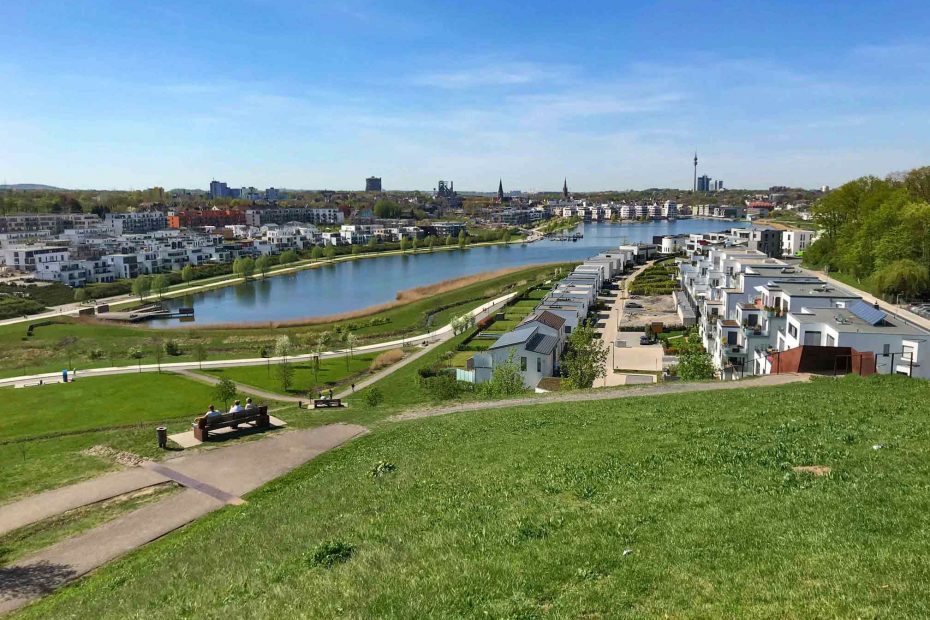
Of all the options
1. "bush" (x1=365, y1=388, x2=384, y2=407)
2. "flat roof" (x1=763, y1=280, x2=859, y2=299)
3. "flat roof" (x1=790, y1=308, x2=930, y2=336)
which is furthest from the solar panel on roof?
"bush" (x1=365, y1=388, x2=384, y2=407)

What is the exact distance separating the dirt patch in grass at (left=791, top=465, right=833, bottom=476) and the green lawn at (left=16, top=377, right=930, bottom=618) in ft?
0.37

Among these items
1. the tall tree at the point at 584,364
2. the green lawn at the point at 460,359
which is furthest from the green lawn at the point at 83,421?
the green lawn at the point at 460,359

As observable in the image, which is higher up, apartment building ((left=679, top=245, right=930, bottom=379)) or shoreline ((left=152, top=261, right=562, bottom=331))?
apartment building ((left=679, top=245, right=930, bottom=379))

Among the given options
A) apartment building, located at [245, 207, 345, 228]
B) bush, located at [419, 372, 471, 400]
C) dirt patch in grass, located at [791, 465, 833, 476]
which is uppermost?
apartment building, located at [245, 207, 345, 228]

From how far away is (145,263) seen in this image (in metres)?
92.1

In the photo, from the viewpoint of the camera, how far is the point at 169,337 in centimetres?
5094

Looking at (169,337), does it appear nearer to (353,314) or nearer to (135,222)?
(353,314)

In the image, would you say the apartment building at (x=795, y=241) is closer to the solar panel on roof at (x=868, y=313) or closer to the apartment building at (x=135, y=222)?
the solar panel on roof at (x=868, y=313)

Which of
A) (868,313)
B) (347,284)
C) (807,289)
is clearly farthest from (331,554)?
(347,284)

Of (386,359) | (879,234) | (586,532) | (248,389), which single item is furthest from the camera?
(879,234)

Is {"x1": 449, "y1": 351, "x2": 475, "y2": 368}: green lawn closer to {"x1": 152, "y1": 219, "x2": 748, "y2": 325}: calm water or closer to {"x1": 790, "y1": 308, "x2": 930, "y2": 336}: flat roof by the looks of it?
{"x1": 790, "y1": 308, "x2": 930, "y2": 336}: flat roof

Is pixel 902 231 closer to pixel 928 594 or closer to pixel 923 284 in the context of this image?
pixel 923 284

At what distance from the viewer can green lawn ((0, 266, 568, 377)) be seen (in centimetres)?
4103

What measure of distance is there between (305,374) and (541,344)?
43.8 feet
